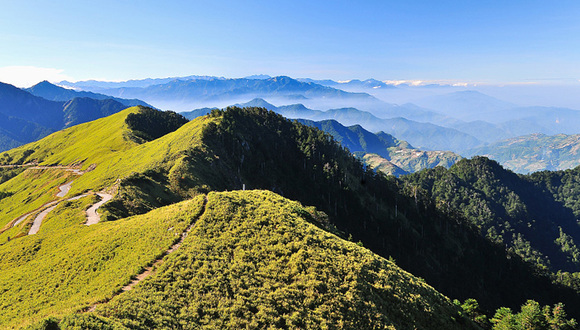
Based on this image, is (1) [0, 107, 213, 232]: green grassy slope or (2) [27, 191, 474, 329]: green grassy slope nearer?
(2) [27, 191, 474, 329]: green grassy slope

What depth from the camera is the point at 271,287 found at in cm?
2708

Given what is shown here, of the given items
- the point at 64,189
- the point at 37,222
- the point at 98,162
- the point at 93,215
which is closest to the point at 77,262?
the point at 93,215

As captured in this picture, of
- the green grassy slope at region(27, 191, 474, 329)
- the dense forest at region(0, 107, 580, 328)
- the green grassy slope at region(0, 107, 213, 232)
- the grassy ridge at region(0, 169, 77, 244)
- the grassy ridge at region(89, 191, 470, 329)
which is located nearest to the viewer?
the green grassy slope at region(27, 191, 474, 329)

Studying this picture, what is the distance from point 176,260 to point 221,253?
4823 millimetres

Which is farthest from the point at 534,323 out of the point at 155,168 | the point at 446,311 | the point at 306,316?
the point at 155,168

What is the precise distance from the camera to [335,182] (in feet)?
537

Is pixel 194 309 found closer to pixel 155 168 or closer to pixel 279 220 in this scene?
pixel 279 220

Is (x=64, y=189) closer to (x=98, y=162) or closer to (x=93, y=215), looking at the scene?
(x=98, y=162)

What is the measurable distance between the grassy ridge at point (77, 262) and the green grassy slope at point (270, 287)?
4047 mm

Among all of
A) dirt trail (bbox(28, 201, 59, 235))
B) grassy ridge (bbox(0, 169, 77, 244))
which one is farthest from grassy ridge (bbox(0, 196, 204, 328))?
grassy ridge (bbox(0, 169, 77, 244))

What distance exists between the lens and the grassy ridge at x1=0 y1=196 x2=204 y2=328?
91.4 feet

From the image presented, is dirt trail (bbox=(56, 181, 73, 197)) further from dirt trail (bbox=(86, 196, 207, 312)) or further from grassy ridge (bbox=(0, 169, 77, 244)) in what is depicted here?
dirt trail (bbox=(86, 196, 207, 312))

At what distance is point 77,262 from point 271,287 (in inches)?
1080

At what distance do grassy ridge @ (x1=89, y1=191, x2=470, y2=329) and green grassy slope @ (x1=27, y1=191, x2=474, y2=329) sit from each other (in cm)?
9
